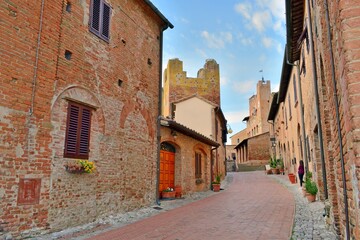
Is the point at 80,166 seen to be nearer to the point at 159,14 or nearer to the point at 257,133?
the point at 159,14

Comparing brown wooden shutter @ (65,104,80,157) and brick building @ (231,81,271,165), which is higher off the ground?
brick building @ (231,81,271,165)

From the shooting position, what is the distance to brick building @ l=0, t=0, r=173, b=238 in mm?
5867

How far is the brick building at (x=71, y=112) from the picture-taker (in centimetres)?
587

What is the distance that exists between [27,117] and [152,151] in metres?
5.44

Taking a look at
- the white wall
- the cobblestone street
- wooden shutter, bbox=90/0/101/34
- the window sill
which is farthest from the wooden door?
the white wall

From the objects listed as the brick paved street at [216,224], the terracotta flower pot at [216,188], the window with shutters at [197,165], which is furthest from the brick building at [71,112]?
the terracotta flower pot at [216,188]

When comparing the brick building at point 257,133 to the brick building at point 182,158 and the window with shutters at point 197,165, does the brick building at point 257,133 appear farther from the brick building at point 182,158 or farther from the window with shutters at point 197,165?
the window with shutters at point 197,165

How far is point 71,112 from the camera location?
287 inches

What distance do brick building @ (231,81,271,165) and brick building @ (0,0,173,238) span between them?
29.4m

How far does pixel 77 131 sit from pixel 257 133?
47.1 metres

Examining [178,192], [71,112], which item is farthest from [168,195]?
[71,112]

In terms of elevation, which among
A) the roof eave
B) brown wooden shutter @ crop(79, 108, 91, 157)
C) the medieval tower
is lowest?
brown wooden shutter @ crop(79, 108, 91, 157)

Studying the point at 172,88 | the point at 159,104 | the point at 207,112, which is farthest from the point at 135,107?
the point at 172,88

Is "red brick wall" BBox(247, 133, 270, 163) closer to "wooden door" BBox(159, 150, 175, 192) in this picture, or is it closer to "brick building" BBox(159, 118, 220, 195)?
"brick building" BBox(159, 118, 220, 195)
